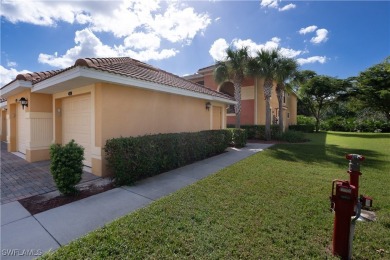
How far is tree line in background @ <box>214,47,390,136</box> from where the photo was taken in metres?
15.7

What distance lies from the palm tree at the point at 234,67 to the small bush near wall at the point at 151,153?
8329mm

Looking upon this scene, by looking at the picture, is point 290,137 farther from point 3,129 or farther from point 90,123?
point 3,129

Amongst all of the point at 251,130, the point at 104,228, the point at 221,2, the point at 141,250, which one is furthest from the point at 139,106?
the point at 251,130

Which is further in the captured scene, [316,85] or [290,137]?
[316,85]

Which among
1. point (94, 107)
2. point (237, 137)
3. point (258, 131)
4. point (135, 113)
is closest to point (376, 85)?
point (258, 131)

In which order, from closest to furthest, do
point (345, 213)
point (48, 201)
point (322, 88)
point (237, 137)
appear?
point (345, 213) < point (48, 201) < point (237, 137) < point (322, 88)

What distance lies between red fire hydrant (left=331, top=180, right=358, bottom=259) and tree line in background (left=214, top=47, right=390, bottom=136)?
1343cm

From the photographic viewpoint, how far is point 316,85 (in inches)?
1116

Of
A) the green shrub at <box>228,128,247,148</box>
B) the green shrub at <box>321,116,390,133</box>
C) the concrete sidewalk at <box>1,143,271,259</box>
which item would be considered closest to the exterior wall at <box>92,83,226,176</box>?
the concrete sidewalk at <box>1,143,271,259</box>

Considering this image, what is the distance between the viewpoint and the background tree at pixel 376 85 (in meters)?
25.3

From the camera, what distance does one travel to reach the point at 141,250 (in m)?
2.88

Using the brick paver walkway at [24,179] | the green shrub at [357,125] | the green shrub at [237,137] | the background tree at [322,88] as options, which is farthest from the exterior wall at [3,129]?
the green shrub at [357,125]

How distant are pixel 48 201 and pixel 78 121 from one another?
4.14 meters

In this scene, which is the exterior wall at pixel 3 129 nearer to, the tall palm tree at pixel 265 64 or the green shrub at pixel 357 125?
the tall palm tree at pixel 265 64
